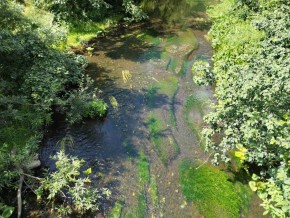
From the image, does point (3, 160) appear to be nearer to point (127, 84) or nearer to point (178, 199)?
point (178, 199)

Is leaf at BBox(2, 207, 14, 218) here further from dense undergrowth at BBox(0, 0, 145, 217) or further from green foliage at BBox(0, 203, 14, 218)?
dense undergrowth at BBox(0, 0, 145, 217)

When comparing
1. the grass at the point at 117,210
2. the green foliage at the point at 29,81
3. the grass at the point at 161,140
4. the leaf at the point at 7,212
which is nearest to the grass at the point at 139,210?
the grass at the point at 117,210

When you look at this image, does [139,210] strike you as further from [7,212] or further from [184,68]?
[184,68]

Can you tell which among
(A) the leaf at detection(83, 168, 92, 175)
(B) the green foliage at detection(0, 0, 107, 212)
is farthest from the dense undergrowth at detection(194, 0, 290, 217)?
(B) the green foliage at detection(0, 0, 107, 212)

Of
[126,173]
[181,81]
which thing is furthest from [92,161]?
[181,81]

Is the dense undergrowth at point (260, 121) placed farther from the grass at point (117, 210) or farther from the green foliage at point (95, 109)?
the green foliage at point (95, 109)

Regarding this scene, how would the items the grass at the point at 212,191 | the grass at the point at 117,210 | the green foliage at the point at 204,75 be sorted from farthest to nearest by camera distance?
the green foliage at the point at 204,75, the grass at the point at 212,191, the grass at the point at 117,210

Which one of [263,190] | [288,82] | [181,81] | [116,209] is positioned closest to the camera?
[263,190]
